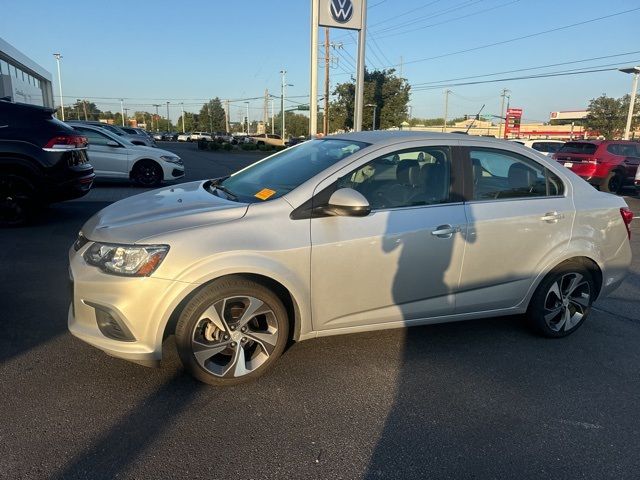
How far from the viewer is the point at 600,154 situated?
49.3ft

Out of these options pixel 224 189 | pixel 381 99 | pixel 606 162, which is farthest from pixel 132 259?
pixel 381 99

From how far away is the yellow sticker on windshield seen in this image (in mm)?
3365

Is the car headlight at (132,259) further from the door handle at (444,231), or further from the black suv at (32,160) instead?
the black suv at (32,160)

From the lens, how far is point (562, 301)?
4.08 m

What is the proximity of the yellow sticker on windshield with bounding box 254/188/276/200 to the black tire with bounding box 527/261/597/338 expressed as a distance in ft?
7.71

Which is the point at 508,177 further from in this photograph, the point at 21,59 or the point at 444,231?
the point at 21,59

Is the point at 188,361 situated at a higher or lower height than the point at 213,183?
lower

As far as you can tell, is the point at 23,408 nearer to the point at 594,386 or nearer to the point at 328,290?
the point at 328,290

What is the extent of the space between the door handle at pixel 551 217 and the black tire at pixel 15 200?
6.94m

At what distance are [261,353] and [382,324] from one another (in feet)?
2.96

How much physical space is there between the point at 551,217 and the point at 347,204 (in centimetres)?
186

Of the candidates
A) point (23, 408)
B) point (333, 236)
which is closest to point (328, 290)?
point (333, 236)

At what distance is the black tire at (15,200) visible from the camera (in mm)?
7105

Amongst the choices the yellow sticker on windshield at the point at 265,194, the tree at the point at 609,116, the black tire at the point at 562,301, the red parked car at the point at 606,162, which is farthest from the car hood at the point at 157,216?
the tree at the point at 609,116
